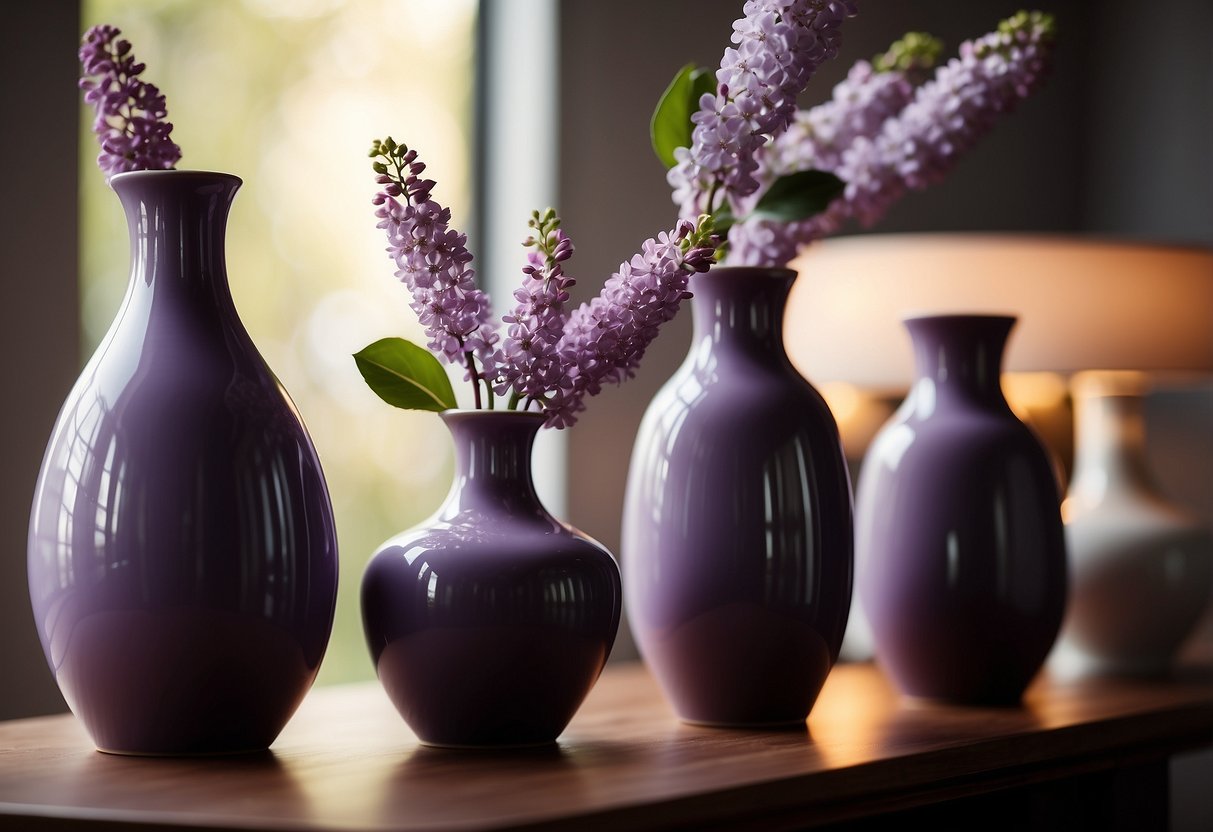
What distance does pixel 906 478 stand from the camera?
1.03 meters

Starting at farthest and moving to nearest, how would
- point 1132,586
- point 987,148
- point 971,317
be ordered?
1. point 987,148
2. point 1132,586
3. point 971,317

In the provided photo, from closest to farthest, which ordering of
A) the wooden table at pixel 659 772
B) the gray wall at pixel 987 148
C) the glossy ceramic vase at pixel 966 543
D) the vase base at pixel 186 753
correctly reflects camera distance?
the wooden table at pixel 659 772 → the vase base at pixel 186 753 → the glossy ceramic vase at pixel 966 543 → the gray wall at pixel 987 148

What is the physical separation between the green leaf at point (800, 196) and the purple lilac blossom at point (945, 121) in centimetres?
9

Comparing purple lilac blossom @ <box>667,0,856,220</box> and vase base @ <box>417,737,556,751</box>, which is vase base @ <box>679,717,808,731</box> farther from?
purple lilac blossom @ <box>667,0,856,220</box>

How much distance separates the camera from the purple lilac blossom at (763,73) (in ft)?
2.68

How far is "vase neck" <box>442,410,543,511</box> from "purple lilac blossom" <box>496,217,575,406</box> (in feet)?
0.08

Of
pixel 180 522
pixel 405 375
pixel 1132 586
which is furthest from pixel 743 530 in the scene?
pixel 1132 586

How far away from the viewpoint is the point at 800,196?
0.94 m

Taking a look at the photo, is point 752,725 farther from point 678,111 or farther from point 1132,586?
point 1132,586

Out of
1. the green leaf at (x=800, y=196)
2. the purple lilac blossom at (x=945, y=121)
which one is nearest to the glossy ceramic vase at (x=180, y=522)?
the green leaf at (x=800, y=196)

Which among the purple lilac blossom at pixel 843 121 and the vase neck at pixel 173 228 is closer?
the vase neck at pixel 173 228

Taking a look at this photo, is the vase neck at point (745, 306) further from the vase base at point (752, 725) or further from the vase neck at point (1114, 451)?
the vase neck at point (1114, 451)

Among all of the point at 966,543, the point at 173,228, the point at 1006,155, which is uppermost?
the point at 1006,155

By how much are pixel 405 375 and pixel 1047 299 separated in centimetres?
87
